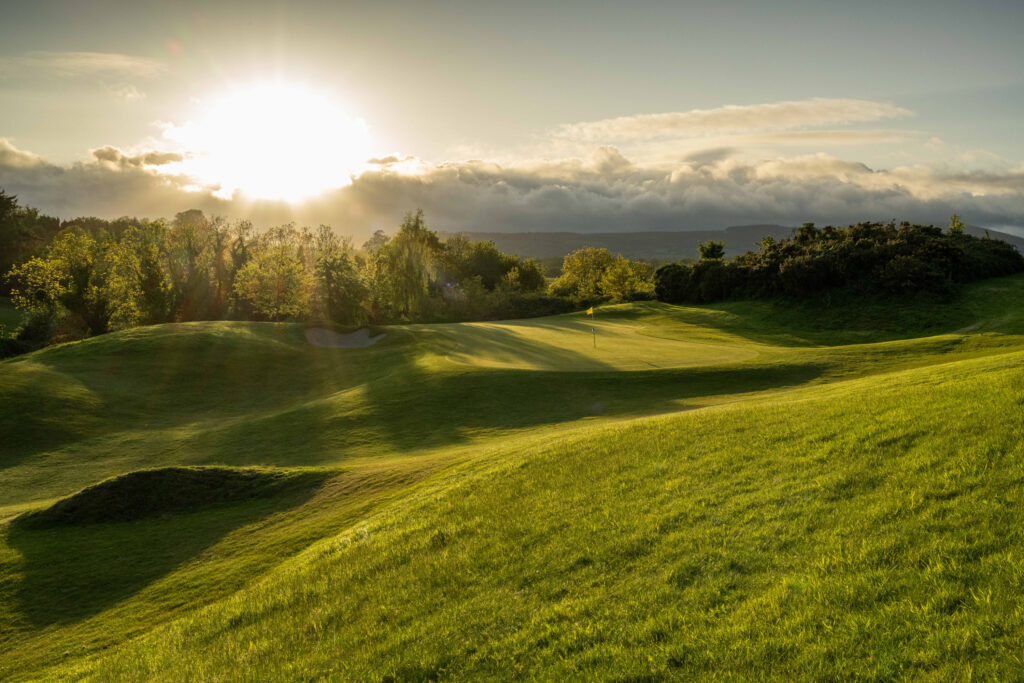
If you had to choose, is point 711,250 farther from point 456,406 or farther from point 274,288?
point 456,406

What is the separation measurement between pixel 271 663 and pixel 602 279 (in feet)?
316

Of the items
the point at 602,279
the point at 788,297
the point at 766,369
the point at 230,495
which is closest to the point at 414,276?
the point at 602,279

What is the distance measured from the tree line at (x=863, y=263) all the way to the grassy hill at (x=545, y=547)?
168ft

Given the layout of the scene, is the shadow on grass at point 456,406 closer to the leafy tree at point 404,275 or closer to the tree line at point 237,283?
the tree line at point 237,283

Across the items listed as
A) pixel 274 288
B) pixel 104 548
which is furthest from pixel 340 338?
A: pixel 104 548

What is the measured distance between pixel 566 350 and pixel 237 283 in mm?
39058

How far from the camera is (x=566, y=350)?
1470 inches

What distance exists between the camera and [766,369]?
1124 inches

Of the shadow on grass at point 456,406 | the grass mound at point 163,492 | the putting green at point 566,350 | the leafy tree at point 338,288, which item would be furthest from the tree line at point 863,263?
the grass mound at point 163,492

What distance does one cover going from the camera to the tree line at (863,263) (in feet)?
197

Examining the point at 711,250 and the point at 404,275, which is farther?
the point at 711,250

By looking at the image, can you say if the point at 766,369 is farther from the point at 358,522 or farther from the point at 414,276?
the point at 414,276

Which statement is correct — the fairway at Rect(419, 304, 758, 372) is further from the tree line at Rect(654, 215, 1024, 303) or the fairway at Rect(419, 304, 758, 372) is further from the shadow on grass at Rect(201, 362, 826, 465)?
the tree line at Rect(654, 215, 1024, 303)

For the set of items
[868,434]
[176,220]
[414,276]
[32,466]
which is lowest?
[32,466]
